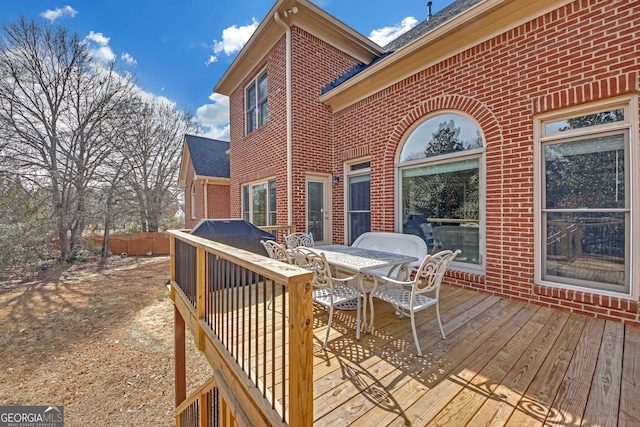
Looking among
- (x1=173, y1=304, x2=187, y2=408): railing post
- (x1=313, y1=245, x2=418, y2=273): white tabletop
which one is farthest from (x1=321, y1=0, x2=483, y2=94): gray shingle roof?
(x1=173, y1=304, x2=187, y2=408): railing post

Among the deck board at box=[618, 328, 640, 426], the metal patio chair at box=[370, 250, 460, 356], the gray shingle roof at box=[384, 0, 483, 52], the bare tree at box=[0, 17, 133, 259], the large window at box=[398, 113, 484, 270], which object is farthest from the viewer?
the bare tree at box=[0, 17, 133, 259]

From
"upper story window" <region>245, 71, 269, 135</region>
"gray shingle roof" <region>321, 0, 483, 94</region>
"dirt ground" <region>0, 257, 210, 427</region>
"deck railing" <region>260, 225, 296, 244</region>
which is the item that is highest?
"gray shingle roof" <region>321, 0, 483, 94</region>

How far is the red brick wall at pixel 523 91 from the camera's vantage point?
278cm

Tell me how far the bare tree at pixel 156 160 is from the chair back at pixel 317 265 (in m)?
14.8

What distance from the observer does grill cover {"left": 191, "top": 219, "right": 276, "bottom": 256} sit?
466cm

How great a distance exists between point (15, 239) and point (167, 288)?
19.4ft

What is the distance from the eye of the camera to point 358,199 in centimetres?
584

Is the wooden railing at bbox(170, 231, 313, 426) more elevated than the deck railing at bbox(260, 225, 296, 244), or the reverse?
the deck railing at bbox(260, 225, 296, 244)

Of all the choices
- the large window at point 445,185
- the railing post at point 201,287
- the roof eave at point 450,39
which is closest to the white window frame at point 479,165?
the large window at point 445,185

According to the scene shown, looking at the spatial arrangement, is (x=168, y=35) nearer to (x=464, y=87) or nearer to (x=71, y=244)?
(x=71, y=244)

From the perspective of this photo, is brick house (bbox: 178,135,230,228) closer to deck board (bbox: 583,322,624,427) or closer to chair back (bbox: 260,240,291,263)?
chair back (bbox: 260,240,291,263)

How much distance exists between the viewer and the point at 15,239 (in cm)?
884

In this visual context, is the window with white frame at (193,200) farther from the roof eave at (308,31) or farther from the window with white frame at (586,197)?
the window with white frame at (586,197)

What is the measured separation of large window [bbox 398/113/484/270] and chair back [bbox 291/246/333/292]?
8.22 feet
